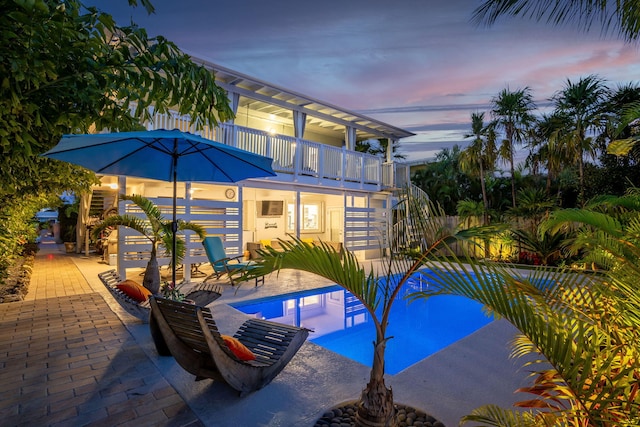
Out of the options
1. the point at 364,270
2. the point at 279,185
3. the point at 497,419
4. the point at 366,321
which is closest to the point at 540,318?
the point at 497,419

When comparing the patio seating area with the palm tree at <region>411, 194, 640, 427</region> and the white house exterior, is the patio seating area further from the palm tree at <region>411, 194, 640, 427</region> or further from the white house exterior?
the white house exterior

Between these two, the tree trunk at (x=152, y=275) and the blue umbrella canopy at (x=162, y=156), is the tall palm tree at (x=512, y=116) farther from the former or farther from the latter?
the tree trunk at (x=152, y=275)

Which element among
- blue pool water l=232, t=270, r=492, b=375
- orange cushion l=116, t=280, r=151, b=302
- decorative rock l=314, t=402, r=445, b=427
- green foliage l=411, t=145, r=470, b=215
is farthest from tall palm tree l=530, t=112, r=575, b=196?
orange cushion l=116, t=280, r=151, b=302

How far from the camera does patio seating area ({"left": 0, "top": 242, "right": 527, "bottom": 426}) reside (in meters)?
2.71

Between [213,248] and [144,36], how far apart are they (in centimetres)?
630

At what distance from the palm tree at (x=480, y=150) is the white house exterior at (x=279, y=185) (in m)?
3.09

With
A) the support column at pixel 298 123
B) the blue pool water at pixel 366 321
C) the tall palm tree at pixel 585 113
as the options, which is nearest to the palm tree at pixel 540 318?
the blue pool water at pixel 366 321

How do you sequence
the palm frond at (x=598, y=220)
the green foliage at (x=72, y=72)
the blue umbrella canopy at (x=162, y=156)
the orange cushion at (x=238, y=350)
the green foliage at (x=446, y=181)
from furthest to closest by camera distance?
1. the green foliage at (x=446, y=181)
2. the blue umbrella canopy at (x=162, y=156)
3. the palm frond at (x=598, y=220)
4. the orange cushion at (x=238, y=350)
5. the green foliage at (x=72, y=72)

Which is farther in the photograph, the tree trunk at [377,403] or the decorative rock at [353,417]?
the decorative rock at [353,417]

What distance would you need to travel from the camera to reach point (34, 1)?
5.32ft

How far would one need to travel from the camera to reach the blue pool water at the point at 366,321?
5.45m

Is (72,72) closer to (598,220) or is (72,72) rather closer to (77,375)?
(77,375)

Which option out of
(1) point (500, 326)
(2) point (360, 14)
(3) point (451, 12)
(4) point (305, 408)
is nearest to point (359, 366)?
(4) point (305, 408)

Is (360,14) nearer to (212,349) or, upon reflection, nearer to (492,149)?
(492,149)
